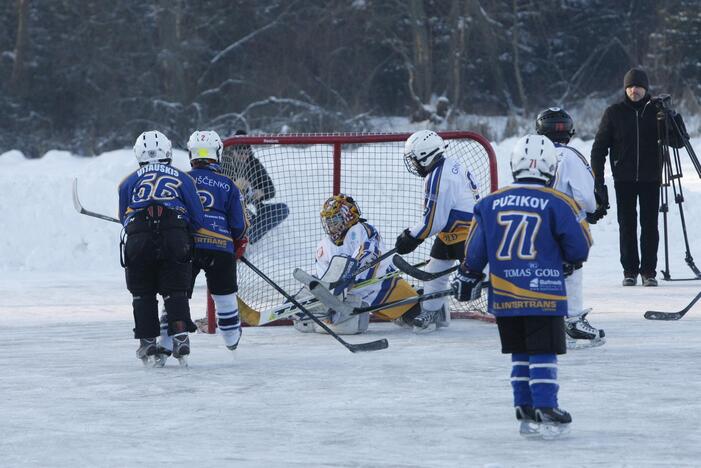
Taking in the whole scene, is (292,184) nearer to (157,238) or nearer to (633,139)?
(633,139)

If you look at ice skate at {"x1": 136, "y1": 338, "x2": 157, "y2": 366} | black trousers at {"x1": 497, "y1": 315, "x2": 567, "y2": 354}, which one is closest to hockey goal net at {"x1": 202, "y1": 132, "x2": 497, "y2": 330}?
ice skate at {"x1": 136, "y1": 338, "x2": 157, "y2": 366}

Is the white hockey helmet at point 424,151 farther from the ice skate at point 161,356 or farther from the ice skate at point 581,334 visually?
the ice skate at point 161,356

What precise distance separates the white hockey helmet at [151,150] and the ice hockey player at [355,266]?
144cm

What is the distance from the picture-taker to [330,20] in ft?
81.5

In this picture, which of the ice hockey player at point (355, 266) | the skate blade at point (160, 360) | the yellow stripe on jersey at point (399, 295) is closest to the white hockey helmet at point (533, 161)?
the skate blade at point (160, 360)

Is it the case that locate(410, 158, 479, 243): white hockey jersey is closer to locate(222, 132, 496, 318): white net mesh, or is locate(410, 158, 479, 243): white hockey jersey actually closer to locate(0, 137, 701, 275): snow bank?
locate(222, 132, 496, 318): white net mesh

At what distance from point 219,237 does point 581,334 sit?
1.83 m

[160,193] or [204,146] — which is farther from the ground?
[204,146]

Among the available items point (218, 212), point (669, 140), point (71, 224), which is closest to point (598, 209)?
point (218, 212)

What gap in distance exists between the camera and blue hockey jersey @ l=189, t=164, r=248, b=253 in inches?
240

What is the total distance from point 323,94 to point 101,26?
176 inches

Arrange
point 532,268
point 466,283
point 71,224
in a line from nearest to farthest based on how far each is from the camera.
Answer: point 532,268 < point 466,283 < point 71,224

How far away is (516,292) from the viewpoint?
14.3 feet

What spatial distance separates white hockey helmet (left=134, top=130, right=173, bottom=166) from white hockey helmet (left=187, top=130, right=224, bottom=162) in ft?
0.92
